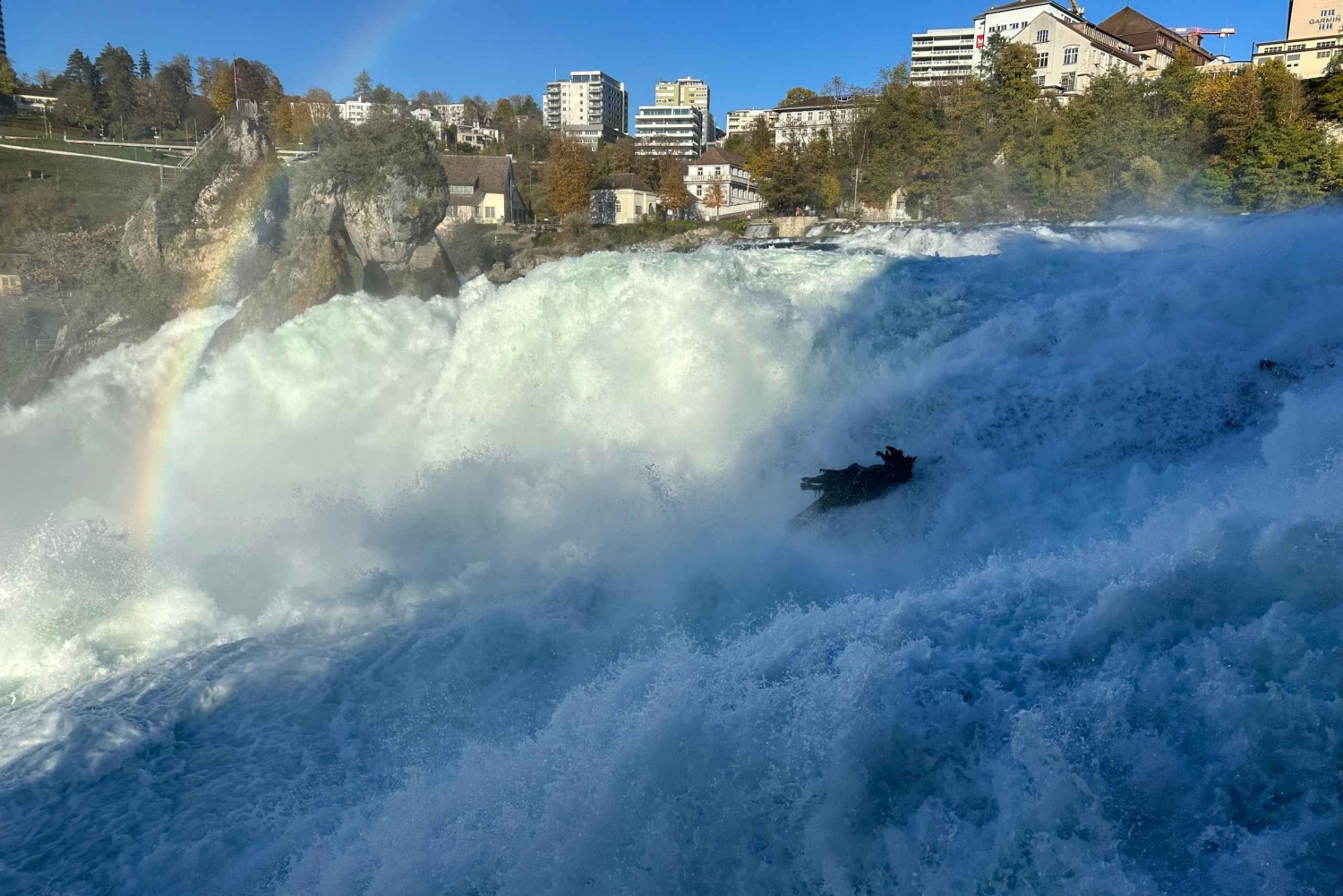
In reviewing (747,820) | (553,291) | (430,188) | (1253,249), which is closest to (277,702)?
(747,820)

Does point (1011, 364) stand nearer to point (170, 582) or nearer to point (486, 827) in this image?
point (486, 827)

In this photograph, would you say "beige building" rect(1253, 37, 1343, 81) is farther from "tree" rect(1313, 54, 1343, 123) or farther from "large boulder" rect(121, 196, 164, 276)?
"large boulder" rect(121, 196, 164, 276)

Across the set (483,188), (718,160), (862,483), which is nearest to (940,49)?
(718,160)

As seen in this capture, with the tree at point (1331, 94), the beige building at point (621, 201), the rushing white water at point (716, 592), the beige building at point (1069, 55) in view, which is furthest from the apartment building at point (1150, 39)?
the rushing white water at point (716, 592)

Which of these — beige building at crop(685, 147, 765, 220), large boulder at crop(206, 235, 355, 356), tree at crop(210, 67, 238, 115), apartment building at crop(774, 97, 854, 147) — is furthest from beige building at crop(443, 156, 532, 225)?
large boulder at crop(206, 235, 355, 356)

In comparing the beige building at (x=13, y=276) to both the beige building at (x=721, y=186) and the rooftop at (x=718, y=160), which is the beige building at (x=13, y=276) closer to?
the beige building at (x=721, y=186)
